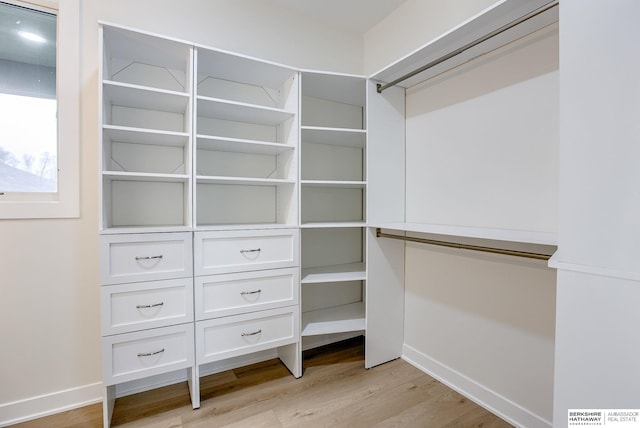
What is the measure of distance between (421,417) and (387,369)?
48cm

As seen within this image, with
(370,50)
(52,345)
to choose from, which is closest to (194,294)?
(52,345)

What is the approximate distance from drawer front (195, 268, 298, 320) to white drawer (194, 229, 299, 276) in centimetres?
5

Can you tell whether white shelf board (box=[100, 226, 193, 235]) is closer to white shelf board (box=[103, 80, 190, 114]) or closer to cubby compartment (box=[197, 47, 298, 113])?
white shelf board (box=[103, 80, 190, 114])

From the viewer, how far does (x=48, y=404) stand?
1.62m

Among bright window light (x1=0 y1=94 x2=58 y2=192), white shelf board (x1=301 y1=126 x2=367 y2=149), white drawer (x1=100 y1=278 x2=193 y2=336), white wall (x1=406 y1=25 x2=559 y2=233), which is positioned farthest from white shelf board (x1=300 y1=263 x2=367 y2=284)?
bright window light (x1=0 y1=94 x2=58 y2=192)

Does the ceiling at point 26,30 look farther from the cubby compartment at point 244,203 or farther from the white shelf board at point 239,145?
the cubby compartment at point 244,203

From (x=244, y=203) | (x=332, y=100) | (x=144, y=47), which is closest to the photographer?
(x=144, y=47)

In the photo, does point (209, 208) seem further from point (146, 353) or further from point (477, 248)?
point (477, 248)

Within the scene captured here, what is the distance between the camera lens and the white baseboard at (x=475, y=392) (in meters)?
1.50

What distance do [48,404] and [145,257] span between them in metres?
1.03

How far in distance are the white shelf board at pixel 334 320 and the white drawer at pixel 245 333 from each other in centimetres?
17

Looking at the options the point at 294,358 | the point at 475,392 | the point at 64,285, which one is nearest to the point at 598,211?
the point at 475,392

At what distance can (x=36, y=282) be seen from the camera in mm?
1592

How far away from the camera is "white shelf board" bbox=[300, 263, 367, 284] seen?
201cm
